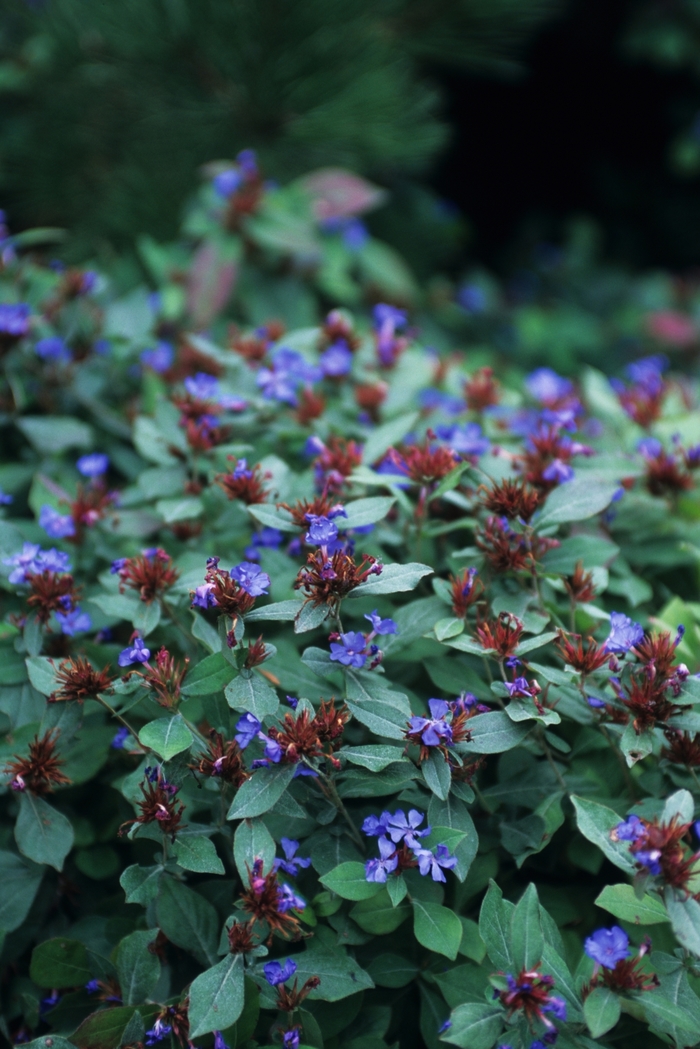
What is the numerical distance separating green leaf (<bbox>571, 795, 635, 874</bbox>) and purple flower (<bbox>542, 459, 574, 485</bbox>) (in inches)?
17.7

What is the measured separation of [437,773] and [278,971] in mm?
262

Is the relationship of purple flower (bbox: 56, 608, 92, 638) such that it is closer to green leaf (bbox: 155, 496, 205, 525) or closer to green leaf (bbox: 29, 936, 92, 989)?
green leaf (bbox: 155, 496, 205, 525)

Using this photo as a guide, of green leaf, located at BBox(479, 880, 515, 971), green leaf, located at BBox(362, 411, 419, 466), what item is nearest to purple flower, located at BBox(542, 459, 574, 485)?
green leaf, located at BBox(362, 411, 419, 466)

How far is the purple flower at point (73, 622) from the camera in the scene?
43.4 inches

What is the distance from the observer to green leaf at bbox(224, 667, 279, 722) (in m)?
0.89

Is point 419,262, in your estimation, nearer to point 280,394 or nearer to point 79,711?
point 280,394

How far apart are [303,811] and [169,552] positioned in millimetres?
503

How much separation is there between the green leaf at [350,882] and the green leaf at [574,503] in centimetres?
47

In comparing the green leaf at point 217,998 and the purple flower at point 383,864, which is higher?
the purple flower at point 383,864

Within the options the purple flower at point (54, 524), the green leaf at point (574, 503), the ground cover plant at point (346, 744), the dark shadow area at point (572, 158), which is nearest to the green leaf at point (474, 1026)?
the ground cover plant at point (346, 744)

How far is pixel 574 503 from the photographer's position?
3.65 ft

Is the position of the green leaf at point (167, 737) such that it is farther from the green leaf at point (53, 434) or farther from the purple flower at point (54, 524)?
the green leaf at point (53, 434)

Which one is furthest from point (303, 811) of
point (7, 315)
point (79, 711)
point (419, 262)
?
point (419, 262)

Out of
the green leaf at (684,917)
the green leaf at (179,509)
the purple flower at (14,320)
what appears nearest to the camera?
the green leaf at (684,917)
